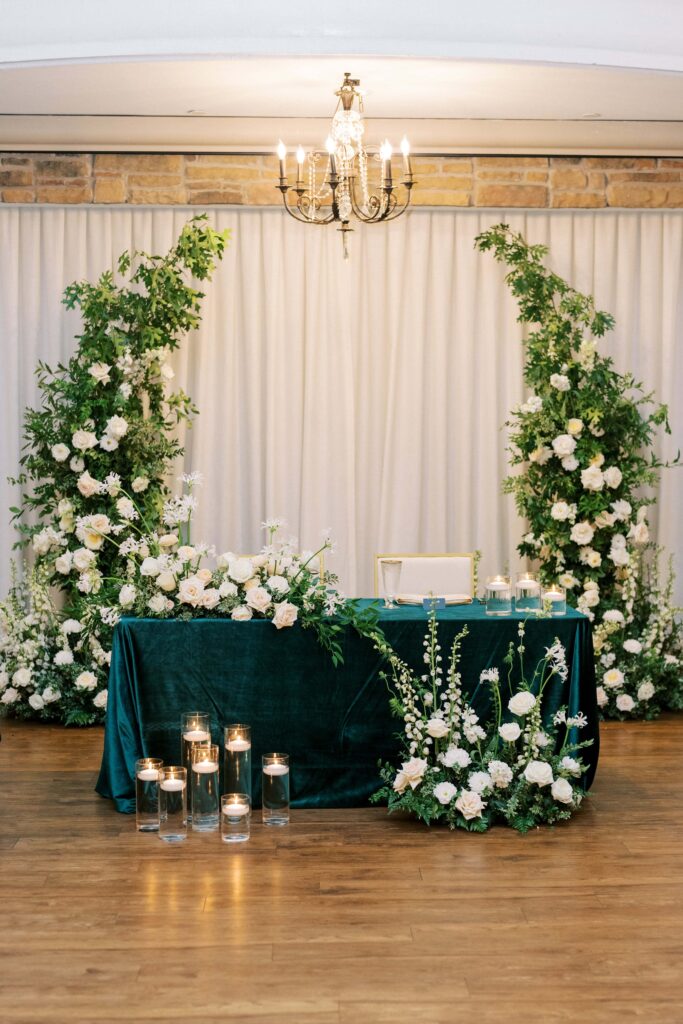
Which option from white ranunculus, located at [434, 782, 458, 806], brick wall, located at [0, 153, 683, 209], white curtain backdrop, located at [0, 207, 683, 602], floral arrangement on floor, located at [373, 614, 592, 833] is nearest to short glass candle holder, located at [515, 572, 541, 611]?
floral arrangement on floor, located at [373, 614, 592, 833]

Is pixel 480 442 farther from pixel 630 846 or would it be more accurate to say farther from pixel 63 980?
pixel 63 980

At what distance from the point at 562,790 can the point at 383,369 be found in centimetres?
324

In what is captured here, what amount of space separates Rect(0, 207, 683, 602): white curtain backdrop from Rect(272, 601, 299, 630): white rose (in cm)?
228

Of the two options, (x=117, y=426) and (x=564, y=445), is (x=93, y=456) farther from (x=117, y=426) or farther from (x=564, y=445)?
(x=564, y=445)

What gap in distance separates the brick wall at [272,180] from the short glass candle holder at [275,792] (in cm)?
363

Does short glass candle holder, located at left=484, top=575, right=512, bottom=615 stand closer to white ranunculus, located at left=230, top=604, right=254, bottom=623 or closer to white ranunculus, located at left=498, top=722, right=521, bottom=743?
white ranunculus, located at left=498, top=722, right=521, bottom=743

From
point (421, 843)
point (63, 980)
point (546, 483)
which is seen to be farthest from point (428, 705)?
point (546, 483)

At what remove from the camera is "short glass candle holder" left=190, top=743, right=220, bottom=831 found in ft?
15.1

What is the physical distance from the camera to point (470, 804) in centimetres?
462

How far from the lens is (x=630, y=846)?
4504 mm

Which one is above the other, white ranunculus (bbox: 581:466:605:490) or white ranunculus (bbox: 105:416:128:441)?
white ranunculus (bbox: 105:416:128:441)

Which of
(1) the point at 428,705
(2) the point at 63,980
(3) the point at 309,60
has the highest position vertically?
(3) the point at 309,60

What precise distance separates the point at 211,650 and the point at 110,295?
2.55 metres

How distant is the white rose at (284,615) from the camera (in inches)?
188
